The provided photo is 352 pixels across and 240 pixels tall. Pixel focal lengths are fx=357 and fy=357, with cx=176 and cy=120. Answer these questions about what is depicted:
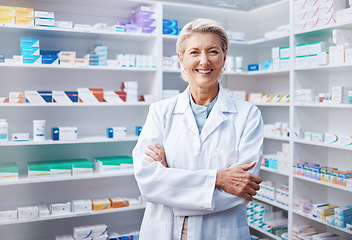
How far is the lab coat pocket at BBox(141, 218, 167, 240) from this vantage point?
1.80 m

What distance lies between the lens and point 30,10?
3.21 meters

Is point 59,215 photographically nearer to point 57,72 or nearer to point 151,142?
point 57,72

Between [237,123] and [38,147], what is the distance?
251cm

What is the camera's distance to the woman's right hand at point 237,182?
173 centimetres

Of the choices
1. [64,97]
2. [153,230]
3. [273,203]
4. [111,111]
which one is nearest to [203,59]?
[153,230]

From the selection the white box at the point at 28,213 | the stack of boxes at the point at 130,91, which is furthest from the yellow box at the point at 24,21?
the white box at the point at 28,213

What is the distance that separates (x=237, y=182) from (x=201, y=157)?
0.73 feet

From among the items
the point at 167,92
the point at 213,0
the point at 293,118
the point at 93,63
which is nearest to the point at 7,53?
the point at 93,63

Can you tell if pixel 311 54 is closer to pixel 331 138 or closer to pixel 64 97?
pixel 331 138

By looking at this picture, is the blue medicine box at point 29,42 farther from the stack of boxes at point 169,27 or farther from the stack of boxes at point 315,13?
the stack of boxes at point 315,13

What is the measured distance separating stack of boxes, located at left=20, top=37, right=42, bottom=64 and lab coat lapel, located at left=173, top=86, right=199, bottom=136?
184 centimetres

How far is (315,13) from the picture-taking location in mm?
3191

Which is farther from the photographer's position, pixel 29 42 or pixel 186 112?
pixel 29 42

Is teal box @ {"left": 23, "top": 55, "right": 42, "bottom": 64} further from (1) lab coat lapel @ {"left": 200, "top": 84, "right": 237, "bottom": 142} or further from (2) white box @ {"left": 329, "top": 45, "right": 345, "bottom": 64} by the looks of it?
(2) white box @ {"left": 329, "top": 45, "right": 345, "bottom": 64}
